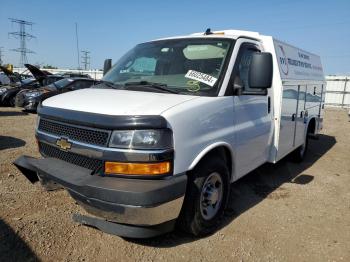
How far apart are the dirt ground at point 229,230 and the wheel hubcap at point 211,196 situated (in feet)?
0.86

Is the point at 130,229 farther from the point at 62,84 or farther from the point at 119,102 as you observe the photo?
the point at 62,84

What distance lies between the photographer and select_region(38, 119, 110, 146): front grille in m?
2.84

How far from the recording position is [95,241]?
11.0 feet

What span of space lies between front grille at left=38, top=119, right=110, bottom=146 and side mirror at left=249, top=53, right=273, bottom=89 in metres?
1.78

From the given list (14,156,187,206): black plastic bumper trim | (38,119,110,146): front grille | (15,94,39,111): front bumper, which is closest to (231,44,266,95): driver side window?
(14,156,187,206): black plastic bumper trim

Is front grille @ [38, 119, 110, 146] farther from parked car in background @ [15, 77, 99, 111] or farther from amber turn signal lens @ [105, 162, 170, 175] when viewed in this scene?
parked car in background @ [15, 77, 99, 111]

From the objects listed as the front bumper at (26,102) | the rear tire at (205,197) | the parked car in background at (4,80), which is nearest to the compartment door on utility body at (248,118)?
the rear tire at (205,197)

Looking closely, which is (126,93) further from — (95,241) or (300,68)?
(300,68)

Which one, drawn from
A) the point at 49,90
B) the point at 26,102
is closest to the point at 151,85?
the point at 49,90

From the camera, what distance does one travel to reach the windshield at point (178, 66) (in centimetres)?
358

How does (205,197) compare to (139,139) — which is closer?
(139,139)

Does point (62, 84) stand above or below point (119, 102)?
below

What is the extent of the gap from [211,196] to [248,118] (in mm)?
1125

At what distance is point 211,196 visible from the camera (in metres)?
3.57
